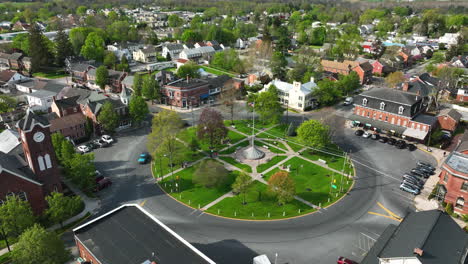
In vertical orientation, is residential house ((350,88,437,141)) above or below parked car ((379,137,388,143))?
above

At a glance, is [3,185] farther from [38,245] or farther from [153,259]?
[153,259]

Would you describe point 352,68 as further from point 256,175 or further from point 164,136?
point 164,136

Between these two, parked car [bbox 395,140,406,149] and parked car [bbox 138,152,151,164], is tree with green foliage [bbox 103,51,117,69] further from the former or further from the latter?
parked car [bbox 395,140,406,149]

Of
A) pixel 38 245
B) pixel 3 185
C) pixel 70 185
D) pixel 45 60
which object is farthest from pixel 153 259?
pixel 45 60

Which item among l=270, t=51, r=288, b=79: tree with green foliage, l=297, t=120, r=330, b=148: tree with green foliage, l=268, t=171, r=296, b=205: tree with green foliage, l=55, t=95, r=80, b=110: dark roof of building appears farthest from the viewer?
l=270, t=51, r=288, b=79: tree with green foliage

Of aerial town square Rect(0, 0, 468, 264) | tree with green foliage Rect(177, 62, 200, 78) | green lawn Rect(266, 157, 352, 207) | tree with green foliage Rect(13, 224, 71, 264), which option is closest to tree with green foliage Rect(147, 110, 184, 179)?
aerial town square Rect(0, 0, 468, 264)

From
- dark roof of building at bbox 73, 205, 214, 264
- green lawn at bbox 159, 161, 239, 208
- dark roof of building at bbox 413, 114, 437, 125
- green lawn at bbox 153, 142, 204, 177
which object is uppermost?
dark roof of building at bbox 73, 205, 214, 264

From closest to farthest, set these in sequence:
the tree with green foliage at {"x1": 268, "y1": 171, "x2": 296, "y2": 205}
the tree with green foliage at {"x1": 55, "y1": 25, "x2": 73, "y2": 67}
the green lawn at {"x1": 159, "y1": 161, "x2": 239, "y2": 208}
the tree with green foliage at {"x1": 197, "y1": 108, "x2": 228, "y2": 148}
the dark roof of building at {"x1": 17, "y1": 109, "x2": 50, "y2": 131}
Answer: the dark roof of building at {"x1": 17, "y1": 109, "x2": 50, "y2": 131} → the tree with green foliage at {"x1": 268, "y1": 171, "x2": 296, "y2": 205} → the green lawn at {"x1": 159, "y1": 161, "x2": 239, "y2": 208} → the tree with green foliage at {"x1": 197, "y1": 108, "x2": 228, "y2": 148} → the tree with green foliage at {"x1": 55, "y1": 25, "x2": 73, "y2": 67}
